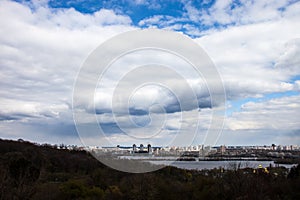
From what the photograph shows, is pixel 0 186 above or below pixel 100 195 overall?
above

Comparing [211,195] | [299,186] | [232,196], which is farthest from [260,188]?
[299,186]

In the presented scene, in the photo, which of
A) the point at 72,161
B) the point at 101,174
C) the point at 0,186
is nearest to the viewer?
the point at 0,186

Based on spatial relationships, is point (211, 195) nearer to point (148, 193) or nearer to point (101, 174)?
point (148, 193)

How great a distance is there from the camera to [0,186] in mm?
18438

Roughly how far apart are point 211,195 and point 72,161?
57.8 m

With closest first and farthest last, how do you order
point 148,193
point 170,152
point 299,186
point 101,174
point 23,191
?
point 23,191
point 148,193
point 299,186
point 101,174
point 170,152

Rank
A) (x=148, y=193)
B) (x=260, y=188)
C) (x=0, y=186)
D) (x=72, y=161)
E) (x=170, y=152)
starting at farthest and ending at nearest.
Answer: (x=170, y=152) < (x=72, y=161) < (x=148, y=193) < (x=260, y=188) < (x=0, y=186)

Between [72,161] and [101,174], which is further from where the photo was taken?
[72,161]

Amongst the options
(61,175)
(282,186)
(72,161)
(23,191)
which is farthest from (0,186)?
(72,161)

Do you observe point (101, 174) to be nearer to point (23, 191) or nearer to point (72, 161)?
point (72, 161)

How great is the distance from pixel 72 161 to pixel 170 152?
110344 millimetres

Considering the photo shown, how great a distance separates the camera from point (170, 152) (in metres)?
192

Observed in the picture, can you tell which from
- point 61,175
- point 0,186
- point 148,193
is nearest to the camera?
point 0,186

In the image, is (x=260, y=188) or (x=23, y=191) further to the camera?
(x=260, y=188)
